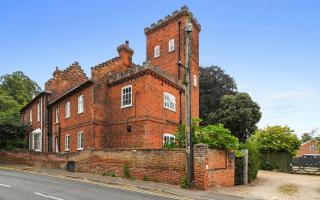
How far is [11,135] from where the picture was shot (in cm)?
3544

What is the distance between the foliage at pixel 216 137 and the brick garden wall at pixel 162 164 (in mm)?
377

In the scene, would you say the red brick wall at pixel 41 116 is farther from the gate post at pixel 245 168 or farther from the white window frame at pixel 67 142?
the gate post at pixel 245 168

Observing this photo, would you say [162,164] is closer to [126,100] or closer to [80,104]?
[126,100]

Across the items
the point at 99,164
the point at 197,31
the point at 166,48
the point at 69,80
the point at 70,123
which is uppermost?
the point at 197,31

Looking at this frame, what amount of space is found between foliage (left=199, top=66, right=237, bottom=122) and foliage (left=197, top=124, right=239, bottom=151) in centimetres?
3407

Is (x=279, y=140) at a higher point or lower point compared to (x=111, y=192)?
higher

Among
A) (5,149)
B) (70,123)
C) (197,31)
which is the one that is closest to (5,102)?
(5,149)

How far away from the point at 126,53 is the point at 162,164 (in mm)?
13094

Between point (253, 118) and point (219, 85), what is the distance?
25.8 ft

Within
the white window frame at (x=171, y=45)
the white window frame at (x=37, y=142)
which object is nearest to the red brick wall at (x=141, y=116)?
the white window frame at (x=171, y=45)

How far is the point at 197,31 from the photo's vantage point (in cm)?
3528

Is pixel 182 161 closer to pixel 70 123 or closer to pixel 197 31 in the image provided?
pixel 70 123

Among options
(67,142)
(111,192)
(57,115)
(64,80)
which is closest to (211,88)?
(64,80)

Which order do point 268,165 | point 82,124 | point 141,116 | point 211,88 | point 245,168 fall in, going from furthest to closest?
point 211,88, point 268,165, point 82,124, point 141,116, point 245,168
